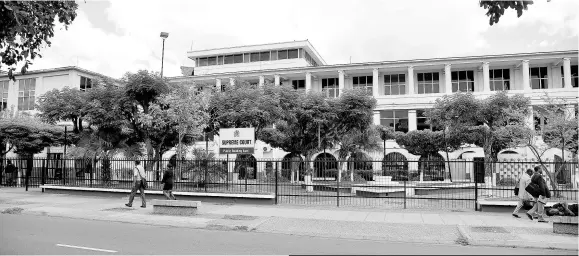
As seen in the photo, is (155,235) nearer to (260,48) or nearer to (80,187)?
(80,187)

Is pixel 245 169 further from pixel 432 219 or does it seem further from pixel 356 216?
pixel 432 219

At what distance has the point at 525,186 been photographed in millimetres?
14227

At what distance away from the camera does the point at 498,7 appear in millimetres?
7750

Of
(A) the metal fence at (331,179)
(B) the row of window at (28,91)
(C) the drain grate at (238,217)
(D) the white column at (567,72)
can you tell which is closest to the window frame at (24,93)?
(B) the row of window at (28,91)

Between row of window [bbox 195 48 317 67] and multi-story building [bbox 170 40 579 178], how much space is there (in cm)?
510

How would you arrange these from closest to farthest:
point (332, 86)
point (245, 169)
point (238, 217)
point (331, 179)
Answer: point (238, 217) < point (245, 169) < point (331, 179) < point (332, 86)

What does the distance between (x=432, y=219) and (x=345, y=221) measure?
276 centimetres

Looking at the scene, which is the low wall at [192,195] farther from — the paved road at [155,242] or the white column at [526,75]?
the white column at [526,75]

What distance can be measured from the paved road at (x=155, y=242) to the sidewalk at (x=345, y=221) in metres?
0.62

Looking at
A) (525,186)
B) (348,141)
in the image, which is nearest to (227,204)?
(525,186)

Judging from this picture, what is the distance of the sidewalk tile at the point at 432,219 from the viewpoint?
43.8 ft

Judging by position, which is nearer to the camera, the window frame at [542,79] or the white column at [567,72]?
the white column at [567,72]

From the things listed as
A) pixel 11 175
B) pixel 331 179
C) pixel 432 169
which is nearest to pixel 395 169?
pixel 432 169

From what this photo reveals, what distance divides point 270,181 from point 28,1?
11498 millimetres
